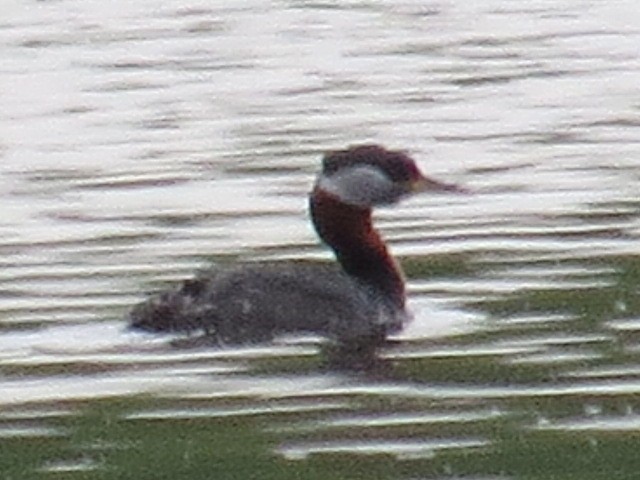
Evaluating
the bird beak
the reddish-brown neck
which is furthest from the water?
the bird beak

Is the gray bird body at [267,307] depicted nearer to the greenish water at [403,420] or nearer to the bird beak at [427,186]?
the greenish water at [403,420]

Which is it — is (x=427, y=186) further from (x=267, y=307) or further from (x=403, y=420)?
(x=403, y=420)

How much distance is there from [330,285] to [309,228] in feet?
8.15

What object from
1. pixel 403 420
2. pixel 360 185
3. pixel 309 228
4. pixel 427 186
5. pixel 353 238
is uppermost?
pixel 403 420

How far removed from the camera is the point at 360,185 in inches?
656

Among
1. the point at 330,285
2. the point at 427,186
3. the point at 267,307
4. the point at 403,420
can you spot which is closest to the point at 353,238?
the point at 427,186

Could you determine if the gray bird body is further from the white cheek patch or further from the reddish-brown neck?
the white cheek patch

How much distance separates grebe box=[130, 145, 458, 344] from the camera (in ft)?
51.4

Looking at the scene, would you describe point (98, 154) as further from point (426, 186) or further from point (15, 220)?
point (426, 186)

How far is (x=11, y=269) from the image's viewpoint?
17.3 metres

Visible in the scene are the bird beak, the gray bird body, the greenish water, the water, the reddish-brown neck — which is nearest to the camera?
the greenish water

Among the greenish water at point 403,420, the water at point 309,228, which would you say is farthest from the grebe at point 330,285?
the greenish water at point 403,420

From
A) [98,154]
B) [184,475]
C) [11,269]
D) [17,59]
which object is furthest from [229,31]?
[184,475]

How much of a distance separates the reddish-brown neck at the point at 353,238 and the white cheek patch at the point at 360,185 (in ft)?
0.13
